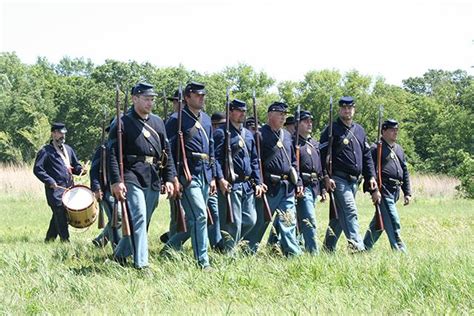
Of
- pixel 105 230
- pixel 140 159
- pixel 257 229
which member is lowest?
pixel 105 230

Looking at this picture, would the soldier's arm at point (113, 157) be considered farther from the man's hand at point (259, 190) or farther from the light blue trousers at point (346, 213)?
the light blue trousers at point (346, 213)

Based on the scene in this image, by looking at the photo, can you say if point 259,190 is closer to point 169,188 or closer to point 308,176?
point 308,176

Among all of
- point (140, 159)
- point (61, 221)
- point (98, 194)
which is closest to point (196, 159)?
point (140, 159)

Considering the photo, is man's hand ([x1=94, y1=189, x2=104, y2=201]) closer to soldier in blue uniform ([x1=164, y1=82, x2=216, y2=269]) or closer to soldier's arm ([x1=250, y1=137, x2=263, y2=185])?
Result: soldier in blue uniform ([x1=164, y1=82, x2=216, y2=269])

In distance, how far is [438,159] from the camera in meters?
50.5

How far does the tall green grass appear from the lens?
6121 millimetres

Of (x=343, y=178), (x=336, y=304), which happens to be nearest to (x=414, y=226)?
(x=343, y=178)

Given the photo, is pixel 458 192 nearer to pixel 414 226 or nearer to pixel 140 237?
pixel 414 226

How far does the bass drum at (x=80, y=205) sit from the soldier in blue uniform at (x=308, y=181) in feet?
9.79

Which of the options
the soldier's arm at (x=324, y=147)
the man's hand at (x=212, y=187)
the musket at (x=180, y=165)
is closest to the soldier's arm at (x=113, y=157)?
the musket at (x=180, y=165)

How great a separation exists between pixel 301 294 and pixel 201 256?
6.87 feet

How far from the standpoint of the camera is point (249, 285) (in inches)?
276

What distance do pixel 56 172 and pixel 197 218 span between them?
4.62 meters

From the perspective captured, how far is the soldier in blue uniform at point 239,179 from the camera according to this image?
31.6 feet
